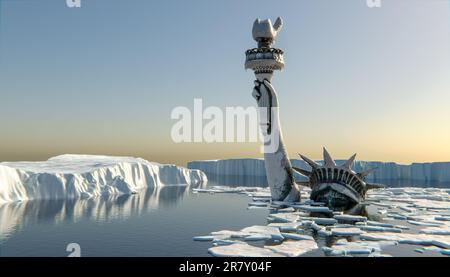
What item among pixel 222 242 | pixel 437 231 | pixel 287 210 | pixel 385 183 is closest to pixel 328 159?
pixel 287 210

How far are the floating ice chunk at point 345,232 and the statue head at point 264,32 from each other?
18573 millimetres

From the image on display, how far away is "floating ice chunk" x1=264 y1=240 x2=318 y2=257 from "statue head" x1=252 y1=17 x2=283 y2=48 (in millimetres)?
20175

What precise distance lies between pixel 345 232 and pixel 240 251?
300 inches

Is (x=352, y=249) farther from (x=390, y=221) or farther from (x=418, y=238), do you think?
(x=390, y=221)

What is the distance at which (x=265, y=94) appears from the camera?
105 feet

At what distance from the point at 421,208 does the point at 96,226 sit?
28.6m

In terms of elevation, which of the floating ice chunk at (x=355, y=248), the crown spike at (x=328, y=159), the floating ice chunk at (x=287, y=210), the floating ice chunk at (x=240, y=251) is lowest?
the floating ice chunk at (x=355, y=248)

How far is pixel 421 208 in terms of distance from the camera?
3259 cm

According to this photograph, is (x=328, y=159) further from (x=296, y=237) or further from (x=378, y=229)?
(x=296, y=237)

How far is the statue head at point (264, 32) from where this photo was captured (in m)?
32.2

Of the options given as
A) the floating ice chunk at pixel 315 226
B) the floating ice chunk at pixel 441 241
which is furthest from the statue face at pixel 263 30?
the floating ice chunk at pixel 441 241

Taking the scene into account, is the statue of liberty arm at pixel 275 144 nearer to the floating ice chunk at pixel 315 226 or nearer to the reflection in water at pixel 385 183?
the floating ice chunk at pixel 315 226

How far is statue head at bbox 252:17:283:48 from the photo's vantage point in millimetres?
32219
